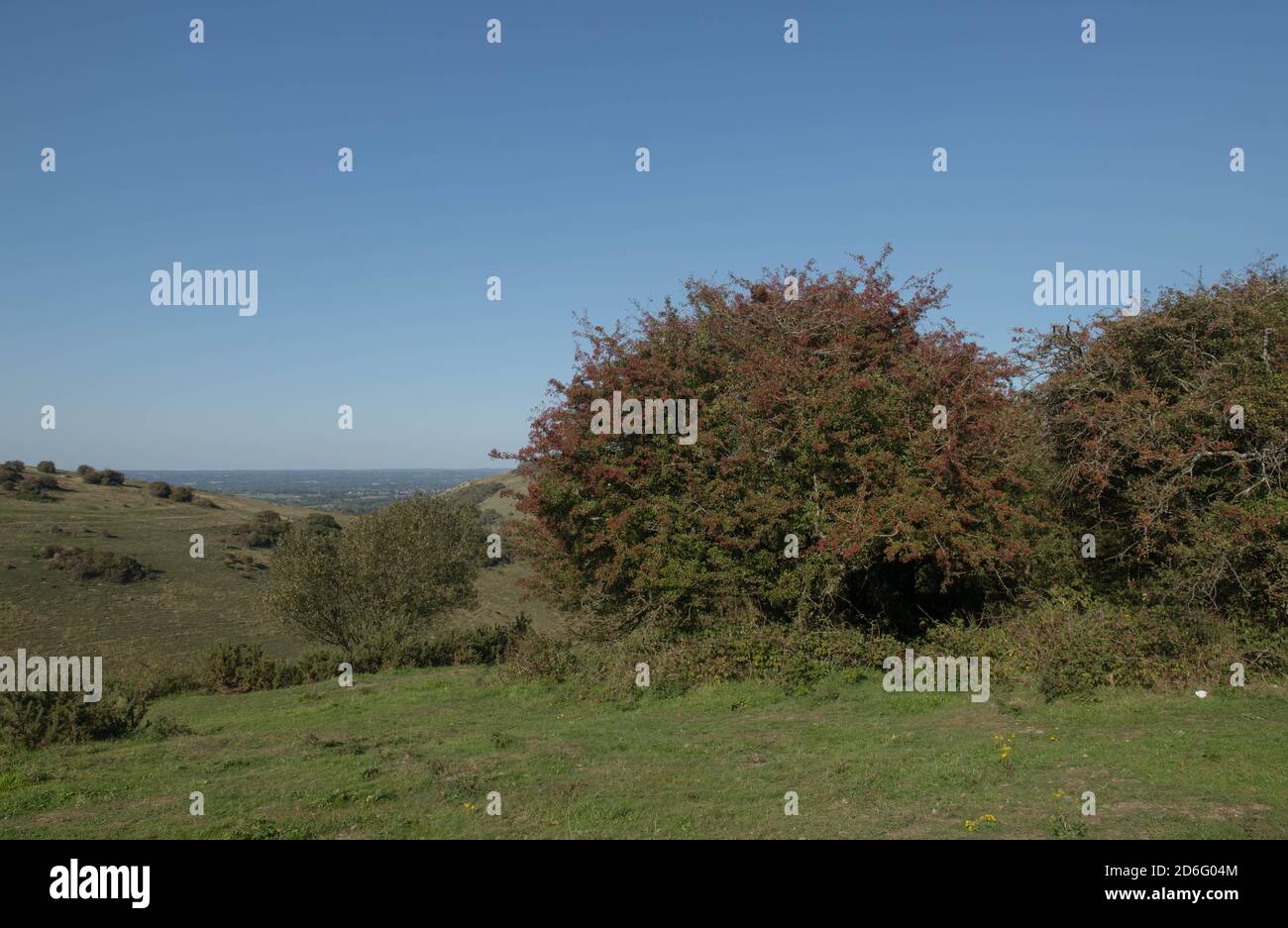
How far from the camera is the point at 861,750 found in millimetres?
10797

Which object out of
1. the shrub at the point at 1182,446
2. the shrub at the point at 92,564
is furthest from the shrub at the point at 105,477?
the shrub at the point at 1182,446

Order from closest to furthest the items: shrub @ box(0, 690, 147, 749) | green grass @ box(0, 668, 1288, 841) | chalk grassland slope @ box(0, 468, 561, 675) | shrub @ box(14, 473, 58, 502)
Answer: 1. green grass @ box(0, 668, 1288, 841)
2. shrub @ box(0, 690, 147, 749)
3. chalk grassland slope @ box(0, 468, 561, 675)
4. shrub @ box(14, 473, 58, 502)

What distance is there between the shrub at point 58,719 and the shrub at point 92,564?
39041mm

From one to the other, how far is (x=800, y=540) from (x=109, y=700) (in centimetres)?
1443

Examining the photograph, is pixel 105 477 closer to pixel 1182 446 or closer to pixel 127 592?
pixel 127 592

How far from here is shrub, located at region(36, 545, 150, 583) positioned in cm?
4706

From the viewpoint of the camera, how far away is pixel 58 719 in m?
14.1

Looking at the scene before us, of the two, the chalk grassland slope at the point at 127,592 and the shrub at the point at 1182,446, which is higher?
the shrub at the point at 1182,446

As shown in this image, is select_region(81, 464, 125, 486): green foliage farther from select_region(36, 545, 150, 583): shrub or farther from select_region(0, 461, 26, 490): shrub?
select_region(36, 545, 150, 583): shrub

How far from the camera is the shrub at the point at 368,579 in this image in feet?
101

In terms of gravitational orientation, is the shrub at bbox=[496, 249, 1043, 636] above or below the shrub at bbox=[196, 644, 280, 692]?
above

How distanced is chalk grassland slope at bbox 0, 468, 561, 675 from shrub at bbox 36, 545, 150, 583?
0.60 meters

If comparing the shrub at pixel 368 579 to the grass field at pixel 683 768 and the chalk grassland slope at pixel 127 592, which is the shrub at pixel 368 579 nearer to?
the chalk grassland slope at pixel 127 592

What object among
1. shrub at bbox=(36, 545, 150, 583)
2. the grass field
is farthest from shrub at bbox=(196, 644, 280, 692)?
shrub at bbox=(36, 545, 150, 583)
